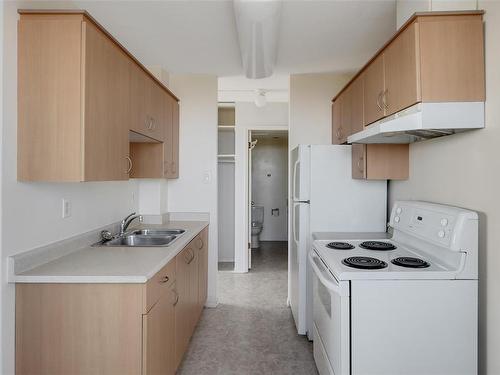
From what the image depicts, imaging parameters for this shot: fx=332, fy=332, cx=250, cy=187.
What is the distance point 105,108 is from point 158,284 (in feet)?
3.21

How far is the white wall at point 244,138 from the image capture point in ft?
15.0

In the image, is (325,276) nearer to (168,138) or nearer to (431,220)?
(431,220)

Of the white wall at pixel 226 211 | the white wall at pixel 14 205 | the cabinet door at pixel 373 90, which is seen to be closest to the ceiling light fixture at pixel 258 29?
the cabinet door at pixel 373 90

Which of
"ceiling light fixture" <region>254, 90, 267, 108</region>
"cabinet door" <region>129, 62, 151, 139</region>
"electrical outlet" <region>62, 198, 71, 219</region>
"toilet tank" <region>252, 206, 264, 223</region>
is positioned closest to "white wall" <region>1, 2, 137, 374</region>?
"electrical outlet" <region>62, 198, 71, 219</region>

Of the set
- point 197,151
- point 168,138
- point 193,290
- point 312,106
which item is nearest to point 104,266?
point 193,290

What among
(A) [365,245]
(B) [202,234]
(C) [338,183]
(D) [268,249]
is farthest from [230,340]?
(D) [268,249]

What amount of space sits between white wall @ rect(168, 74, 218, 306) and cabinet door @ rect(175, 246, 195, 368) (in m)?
1.03

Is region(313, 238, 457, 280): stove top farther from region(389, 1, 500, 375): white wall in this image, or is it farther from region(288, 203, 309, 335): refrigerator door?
region(288, 203, 309, 335): refrigerator door

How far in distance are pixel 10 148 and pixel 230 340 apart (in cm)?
213

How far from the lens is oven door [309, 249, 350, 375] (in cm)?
157

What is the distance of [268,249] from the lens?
6.23m

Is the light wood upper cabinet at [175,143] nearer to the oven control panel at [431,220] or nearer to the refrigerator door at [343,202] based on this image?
the refrigerator door at [343,202]

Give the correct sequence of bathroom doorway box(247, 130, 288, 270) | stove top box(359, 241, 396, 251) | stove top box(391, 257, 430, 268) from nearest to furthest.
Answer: stove top box(391, 257, 430, 268) → stove top box(359, 241, 396, 251) → bathroom doorway box(247, 130, 288, 270)

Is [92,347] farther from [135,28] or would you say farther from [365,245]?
[135,28]
